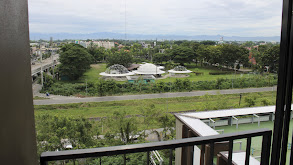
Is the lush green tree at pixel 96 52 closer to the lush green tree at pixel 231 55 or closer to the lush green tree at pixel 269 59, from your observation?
the lush green tree at pixel 231 55

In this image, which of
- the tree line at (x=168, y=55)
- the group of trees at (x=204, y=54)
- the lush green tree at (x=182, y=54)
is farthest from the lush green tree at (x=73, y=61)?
the lush green tree at (x=182, y=54)

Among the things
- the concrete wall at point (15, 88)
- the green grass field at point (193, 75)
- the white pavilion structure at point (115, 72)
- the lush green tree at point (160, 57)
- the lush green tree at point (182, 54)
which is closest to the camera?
the concrete wall at point (15, 88)

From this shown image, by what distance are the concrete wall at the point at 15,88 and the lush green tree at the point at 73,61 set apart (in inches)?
181

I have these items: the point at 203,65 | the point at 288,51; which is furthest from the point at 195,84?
the point at 288,51

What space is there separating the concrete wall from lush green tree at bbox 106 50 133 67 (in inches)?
192

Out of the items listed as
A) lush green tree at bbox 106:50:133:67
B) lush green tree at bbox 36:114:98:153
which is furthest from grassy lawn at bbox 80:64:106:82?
lush green tree at bbox 36:114:98:153

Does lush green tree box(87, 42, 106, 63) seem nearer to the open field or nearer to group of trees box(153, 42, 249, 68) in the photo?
the open field

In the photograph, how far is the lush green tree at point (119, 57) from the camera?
17.4ft

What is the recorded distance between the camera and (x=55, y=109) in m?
5.65

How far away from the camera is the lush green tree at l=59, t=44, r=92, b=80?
494 centimetres

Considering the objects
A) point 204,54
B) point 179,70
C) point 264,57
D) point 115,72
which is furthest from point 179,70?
point 264,57

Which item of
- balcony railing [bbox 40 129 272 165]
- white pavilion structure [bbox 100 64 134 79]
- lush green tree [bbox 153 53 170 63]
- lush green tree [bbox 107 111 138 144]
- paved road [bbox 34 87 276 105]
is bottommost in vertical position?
lush green tree [bbox 107 111 138 144]

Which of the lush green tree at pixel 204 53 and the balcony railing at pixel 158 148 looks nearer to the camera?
the balcony railing at pixel 158 148

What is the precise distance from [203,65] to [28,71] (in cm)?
571
